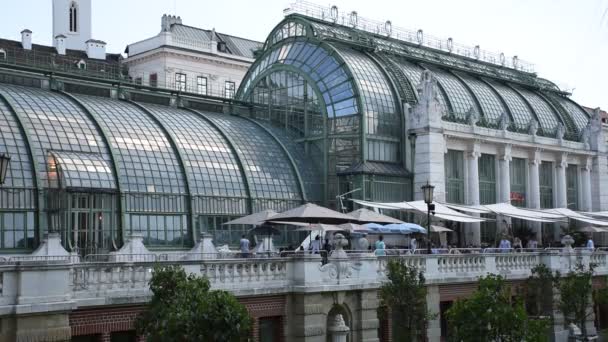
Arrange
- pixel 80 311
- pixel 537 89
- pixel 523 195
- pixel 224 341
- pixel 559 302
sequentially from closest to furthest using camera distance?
pixel 224 341 < pixel 80 311 < pixel 559 302 < pixel 523 195 < pixel 537 89

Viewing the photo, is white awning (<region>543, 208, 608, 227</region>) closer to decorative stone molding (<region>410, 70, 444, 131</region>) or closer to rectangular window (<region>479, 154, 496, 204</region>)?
rectangular window (<region>479, 154, 496, 204</region>)

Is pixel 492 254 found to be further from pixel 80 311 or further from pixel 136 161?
pixel 80 311

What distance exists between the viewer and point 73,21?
92000mm

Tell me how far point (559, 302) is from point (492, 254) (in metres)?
3.15

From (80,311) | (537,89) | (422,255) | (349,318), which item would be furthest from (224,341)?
(537,89)

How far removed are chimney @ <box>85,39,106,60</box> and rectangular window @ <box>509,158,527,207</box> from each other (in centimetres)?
4350

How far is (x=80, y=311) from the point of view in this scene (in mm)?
20672

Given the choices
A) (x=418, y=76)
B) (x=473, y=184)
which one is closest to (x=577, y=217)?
(x=473, y=184)

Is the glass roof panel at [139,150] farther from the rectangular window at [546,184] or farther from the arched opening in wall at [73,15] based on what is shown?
the arched opening in wall at [73,15]

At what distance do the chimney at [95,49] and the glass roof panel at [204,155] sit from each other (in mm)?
39734

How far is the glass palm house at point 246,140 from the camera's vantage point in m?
35.4

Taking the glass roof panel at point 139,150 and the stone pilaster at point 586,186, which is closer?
the glass roof panel at point 139,150

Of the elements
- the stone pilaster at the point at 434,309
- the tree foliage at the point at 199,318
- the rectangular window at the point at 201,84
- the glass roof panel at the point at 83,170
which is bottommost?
the stone pilaster at the point at 434,309

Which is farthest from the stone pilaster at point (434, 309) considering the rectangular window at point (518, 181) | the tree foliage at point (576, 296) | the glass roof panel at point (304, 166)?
the rectangular window at point (518, 181)
